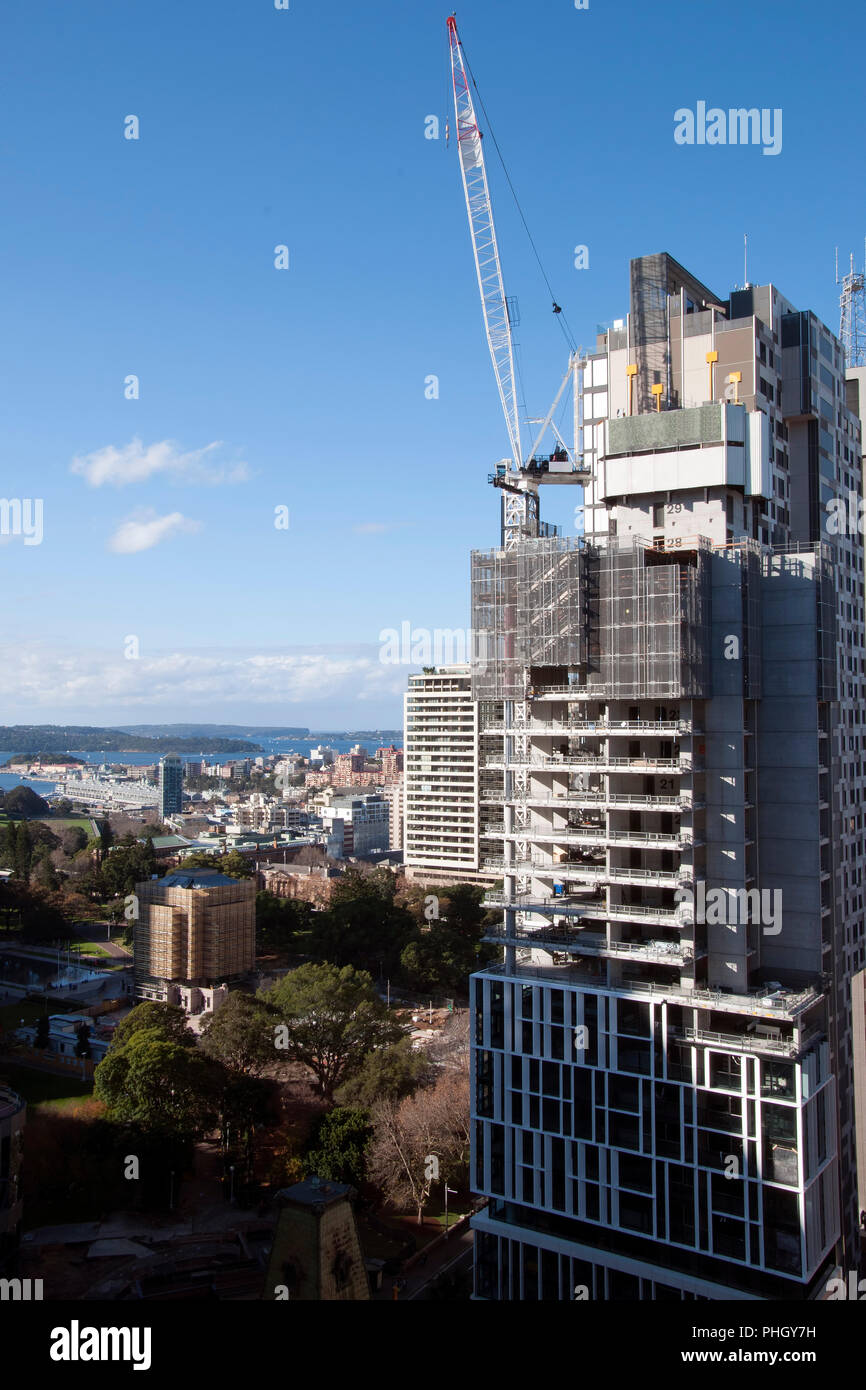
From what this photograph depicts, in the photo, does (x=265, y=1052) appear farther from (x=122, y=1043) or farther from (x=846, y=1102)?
(x=846, y=1102)

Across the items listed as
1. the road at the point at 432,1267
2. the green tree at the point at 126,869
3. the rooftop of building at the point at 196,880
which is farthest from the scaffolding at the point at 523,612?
the green tree at the point at 126,869

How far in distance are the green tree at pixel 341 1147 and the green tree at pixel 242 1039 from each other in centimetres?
555

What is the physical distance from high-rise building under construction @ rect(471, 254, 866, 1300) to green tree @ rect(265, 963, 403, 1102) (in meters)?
14.1

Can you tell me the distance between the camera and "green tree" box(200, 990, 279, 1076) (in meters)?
39.1

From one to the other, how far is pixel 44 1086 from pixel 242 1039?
40.9 ft

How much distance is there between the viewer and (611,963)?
2600cm

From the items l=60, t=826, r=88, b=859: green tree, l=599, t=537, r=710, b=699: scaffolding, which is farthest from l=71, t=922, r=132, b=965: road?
l=599, t=537, r=710, b=699: scaffolding

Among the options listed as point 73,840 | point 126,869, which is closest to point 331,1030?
point 126,869

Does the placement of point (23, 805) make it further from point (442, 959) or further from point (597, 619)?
point (597, 619)

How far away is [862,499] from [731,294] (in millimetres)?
10727

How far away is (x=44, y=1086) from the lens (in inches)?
1785

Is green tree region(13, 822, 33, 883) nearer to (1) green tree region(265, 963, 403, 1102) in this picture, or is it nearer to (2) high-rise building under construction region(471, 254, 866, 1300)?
(1) green tree region(265, 963, 403, 1102)

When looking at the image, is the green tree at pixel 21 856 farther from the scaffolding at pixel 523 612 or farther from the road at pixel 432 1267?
the scaffolding at pixel 523 612

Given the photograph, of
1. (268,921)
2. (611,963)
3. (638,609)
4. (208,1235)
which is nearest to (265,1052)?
(208,1235)
